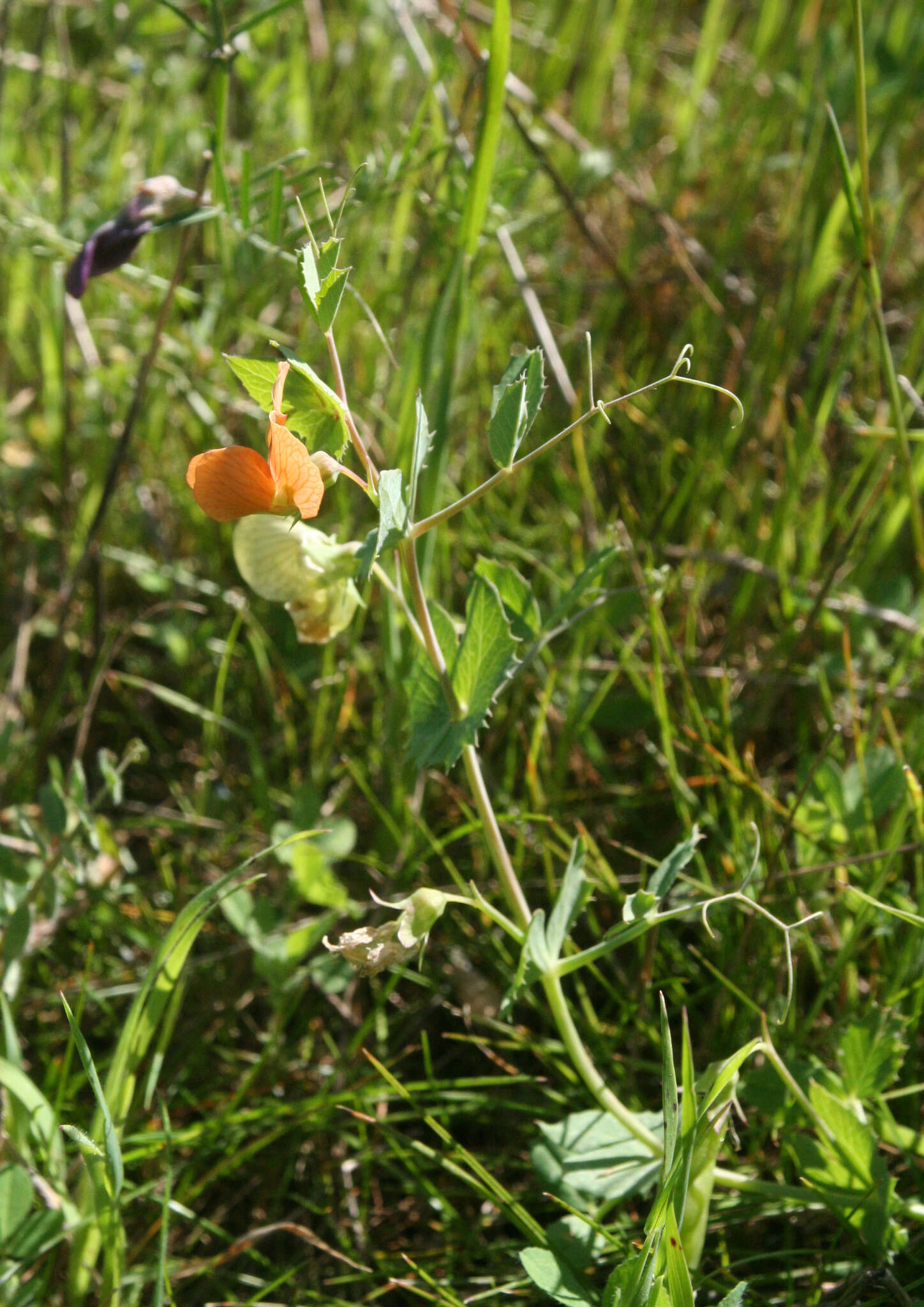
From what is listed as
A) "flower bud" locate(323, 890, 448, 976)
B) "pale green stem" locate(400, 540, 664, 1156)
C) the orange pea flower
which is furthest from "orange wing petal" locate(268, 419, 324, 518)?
"flower bud" locate(323, 890, 448, 976)

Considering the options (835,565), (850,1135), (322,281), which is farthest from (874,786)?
(322,281)

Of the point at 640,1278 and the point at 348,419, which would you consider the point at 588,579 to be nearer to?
the point at 348,419

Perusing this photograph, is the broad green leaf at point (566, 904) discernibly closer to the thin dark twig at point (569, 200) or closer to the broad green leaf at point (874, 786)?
the broad green leaf at point (874, 786)

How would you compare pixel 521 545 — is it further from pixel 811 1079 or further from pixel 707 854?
pixel 811 1079

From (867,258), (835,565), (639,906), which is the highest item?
(867,258)

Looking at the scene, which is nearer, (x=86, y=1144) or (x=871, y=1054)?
(x=86, y=1144)

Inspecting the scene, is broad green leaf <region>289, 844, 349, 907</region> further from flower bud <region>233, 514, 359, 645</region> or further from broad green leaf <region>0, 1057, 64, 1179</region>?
flower bud <region>233, 514, 359, 645</region>

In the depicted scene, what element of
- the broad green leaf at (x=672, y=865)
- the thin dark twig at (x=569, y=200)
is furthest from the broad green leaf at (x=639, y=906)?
the thin dark twig at (x=569, y=200)
